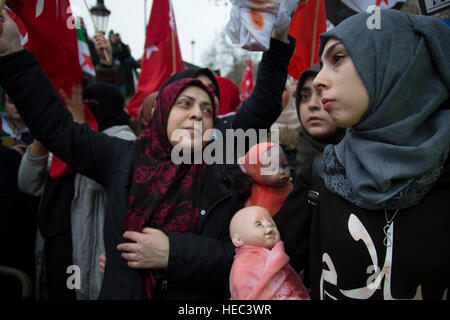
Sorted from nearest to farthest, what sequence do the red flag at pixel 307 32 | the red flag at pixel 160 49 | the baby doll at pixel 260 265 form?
the baby doll at pixel 260 265 → the red flag at pixel 307 32 → the red flag at pixel 160 49

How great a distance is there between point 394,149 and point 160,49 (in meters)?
3.70

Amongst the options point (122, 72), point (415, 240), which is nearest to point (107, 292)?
point (415, 240)

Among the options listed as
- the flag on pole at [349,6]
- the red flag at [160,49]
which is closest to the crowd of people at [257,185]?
the flag on pole at [349,6]

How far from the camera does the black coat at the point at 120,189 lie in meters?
1.62

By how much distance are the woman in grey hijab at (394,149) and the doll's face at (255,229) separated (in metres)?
0.42

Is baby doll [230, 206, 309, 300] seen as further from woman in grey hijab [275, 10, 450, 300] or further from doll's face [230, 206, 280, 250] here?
woman in grey hijab [275, 10, 450, 300]

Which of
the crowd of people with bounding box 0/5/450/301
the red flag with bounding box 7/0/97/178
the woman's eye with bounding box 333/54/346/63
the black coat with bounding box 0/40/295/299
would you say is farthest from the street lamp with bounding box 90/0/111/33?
the woman's eye with bounding box 333/54/346/63

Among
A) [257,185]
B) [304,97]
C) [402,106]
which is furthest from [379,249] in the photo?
[304,97]

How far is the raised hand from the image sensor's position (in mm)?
1662

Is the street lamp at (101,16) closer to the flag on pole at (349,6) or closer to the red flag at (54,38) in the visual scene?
the red flag at (54,38)

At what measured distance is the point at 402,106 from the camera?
104cm

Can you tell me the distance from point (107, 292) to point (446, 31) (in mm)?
1939

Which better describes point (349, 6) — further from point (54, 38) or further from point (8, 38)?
point (8, 38)
